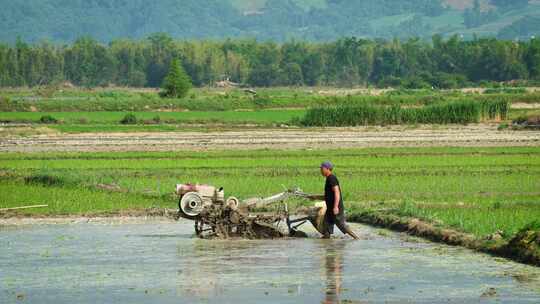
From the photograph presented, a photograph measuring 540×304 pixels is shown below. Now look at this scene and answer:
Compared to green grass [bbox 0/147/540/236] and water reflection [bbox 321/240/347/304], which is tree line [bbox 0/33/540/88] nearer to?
green grass [bbox 0/147/540/236]

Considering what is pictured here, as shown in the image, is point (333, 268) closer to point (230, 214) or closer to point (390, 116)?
point (230, 214)

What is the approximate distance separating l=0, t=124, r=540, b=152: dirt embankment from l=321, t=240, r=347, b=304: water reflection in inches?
1025

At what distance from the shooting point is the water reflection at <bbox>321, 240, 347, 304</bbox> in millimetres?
14531

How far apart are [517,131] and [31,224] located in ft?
119

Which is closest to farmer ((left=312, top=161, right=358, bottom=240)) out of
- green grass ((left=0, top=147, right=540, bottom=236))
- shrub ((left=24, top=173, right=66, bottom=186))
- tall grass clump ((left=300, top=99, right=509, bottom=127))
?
green grass ((left=0, top=147, right=540, bottom=236))

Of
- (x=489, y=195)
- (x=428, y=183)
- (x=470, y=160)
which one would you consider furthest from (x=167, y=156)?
(x=489, y=195)

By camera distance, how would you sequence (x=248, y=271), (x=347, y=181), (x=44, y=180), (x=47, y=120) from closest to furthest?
1. (x=248, y=271)
2. (x=347, y=181)
3. (x=44, y=180)
4. (x=47, y=120)

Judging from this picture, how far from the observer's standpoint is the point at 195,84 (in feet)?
535

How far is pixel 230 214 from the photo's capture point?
20.1m

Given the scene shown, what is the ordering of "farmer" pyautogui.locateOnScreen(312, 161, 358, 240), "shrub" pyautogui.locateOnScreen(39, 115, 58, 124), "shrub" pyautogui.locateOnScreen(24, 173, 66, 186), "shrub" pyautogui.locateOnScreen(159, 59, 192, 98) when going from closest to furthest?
"farmer" pyautogui.locateOnScreen(312, 161, 358, 240), "shrub" pyautogui.locateOnScreen(24, 173, 66, 186), "shrub" pyautogui.locateOnScreen(39, 115, 58, 124), "shrub" pyautogui.locateOnScreen(159, 59, 192, 98)

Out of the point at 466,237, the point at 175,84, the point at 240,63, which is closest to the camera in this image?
the point at 466,237

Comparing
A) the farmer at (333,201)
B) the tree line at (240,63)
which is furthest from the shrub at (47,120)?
the tree line at (240,63)

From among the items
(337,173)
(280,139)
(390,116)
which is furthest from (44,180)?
(390,116)

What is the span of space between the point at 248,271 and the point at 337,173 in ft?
53.8
